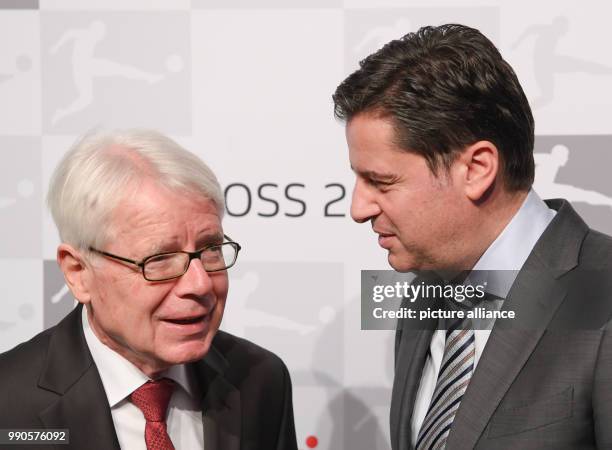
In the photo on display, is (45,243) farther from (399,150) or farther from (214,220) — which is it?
(399,150)

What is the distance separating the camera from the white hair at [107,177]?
1588 mm

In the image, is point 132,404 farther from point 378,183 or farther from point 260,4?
point 260,4

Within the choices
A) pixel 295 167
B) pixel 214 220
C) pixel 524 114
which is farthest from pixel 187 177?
pixel 295 167

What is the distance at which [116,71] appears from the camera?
2.67 meters

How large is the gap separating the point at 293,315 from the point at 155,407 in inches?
39.7

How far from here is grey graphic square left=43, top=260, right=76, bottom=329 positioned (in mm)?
2725

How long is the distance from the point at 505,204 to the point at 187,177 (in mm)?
748

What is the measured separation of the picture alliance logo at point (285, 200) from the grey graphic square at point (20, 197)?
67cm

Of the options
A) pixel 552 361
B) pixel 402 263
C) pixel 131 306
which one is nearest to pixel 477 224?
pixel 402 263

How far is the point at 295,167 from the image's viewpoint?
2.62 metres

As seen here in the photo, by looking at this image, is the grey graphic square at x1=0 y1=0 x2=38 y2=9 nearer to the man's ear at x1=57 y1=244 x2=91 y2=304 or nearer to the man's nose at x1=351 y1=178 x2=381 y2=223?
the man's ear at x1=57 y1=244 x2=91 y2=304

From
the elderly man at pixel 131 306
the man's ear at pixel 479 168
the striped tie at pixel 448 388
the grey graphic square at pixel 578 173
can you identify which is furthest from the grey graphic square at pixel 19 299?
the grey graphic square at pixel 578 173

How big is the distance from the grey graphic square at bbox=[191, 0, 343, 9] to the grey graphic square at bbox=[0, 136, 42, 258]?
29.3 inches

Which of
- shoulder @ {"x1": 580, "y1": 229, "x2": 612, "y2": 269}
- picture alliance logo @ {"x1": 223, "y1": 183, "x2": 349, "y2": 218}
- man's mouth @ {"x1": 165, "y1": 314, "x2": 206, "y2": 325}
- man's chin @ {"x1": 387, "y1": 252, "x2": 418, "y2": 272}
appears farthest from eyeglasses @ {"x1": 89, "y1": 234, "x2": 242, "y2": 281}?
picture alliance logo @ {"x1": 223, "y1": 183, "x2": 349, "y2": 218}
